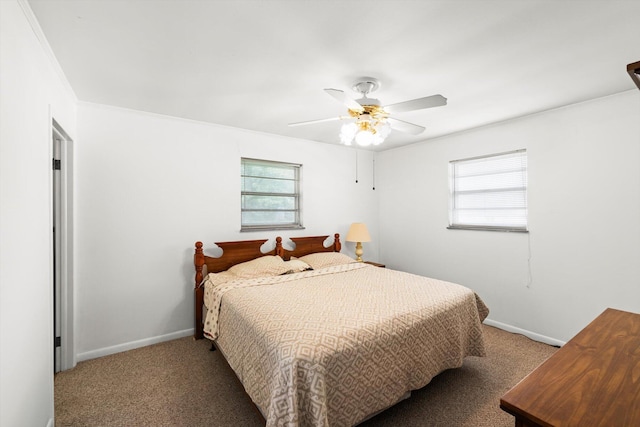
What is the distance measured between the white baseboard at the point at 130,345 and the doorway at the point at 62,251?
14 cm

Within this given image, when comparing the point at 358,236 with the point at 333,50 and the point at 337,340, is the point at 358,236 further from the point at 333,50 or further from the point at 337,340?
the point at 333,50

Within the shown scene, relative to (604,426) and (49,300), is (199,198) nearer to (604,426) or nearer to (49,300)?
(49,300)

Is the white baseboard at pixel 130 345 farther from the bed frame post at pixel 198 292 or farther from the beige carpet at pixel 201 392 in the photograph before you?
the bed frame post at pixel 198 292

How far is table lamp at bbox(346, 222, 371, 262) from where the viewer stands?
4113mm

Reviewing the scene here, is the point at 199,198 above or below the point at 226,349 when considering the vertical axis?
above

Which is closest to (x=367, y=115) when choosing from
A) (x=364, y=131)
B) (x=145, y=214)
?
(x=364, y=131)

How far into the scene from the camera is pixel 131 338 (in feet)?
9.43

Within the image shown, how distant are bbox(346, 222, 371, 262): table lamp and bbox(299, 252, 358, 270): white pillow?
1.53 ft

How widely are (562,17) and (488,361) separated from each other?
2.61m

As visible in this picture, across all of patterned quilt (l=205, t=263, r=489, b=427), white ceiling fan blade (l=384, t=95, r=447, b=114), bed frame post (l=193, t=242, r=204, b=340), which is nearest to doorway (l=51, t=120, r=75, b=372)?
bed frame post (l=193, t=242, r=204, b=340)

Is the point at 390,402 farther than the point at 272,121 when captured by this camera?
No

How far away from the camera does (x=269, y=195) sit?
12.5 ft

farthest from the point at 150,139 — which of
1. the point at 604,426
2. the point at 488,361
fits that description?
the point at 488,361

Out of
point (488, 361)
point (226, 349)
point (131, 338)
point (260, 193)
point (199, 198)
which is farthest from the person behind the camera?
point (260, 193)
